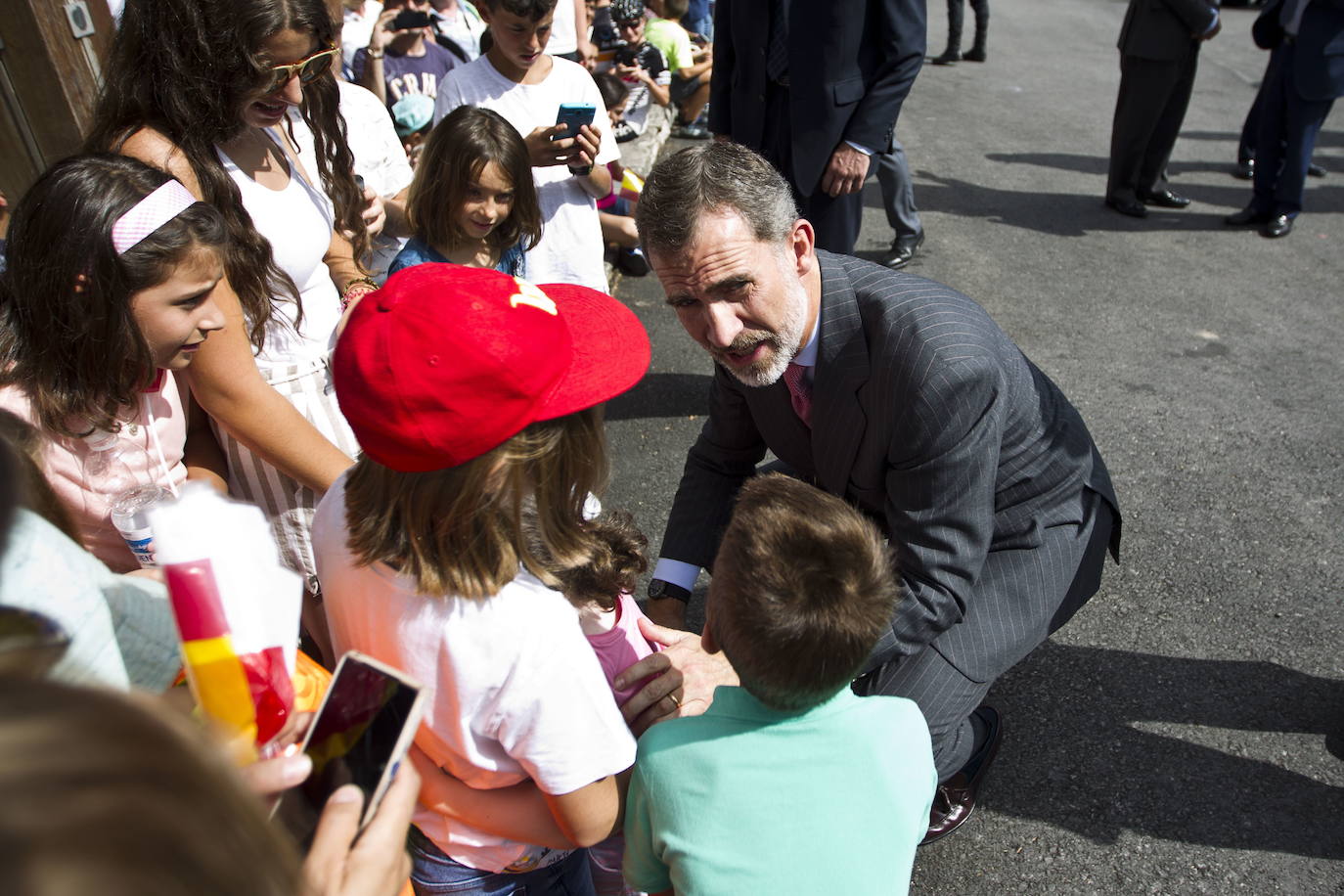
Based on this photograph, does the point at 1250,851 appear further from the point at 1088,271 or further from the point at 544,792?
the point at 1088,271

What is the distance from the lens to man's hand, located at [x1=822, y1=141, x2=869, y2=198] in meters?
3.52

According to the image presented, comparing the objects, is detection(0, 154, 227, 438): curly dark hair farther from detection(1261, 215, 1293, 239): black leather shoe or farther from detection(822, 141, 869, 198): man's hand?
detection(1261, 215, 1293, 239): black leather shoe

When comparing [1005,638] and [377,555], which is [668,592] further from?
[377,555]

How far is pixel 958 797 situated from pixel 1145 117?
18.4ft

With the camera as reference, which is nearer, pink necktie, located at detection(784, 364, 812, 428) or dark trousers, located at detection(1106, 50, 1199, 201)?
pink necktie, located at detection(784, 364, 812, 428)

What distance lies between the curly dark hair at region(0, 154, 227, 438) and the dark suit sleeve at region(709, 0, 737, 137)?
268 cm

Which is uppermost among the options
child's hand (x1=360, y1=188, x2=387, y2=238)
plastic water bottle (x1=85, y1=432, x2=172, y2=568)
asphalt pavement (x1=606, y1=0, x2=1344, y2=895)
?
child's hand (x1=360, y1=188, x2=387, y2=238)

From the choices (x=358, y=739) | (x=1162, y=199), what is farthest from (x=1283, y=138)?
(x=358, y=739)

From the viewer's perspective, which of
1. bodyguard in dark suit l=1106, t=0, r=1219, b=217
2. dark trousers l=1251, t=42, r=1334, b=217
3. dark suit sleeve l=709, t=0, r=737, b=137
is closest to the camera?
dark suit sleeve l=709, t=0, r=737, b=137

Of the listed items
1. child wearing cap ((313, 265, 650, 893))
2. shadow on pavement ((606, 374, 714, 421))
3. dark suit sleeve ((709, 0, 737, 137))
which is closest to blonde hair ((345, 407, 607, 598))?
child wearing cap ((313, 265, 650, 893))

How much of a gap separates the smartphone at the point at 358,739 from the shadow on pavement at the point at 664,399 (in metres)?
3.03

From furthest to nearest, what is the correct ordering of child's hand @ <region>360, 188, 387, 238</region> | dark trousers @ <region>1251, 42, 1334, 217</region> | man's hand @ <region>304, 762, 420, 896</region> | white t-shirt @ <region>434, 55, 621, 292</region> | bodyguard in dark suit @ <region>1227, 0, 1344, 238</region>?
dark trousers @ <region>1251, 42, 1334, 217</region>
bodyguard in dark suit @ <region>1227, 0, 1344, 238</region>
white t-shirt @ <region>434, 55, 621, 292</region>
child's hand @ <region>360, 188, 387, 238</region>
man's hand @ <region>304, 762, 420, 896</region>

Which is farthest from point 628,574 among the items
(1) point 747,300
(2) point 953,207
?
(2) point 953,207

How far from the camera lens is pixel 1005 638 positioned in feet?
6.75
